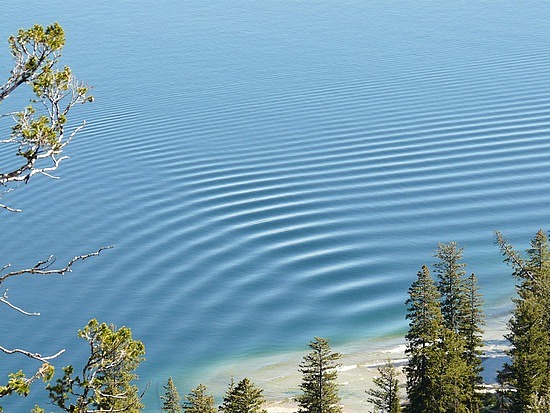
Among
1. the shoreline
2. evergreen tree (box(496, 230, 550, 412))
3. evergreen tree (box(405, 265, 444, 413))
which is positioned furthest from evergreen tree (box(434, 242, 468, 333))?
the shoreline

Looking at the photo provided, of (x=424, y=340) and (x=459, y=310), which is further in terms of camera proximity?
(x=459, y=310)

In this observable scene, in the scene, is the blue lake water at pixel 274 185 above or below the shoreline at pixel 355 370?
above

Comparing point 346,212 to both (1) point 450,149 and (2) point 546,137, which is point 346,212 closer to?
(1) point 450,149

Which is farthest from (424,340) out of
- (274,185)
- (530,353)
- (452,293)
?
(274,185)

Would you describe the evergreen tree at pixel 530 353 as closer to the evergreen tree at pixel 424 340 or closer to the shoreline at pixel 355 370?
the evergreen tree at pixel 424 340

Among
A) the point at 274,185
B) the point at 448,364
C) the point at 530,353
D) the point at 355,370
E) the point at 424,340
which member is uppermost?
the point at 274,185

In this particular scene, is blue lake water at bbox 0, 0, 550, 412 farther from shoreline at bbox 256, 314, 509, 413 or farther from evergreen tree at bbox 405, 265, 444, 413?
evergreen tree at bbox 405, 265, 444, 413

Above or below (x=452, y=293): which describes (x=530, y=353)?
below

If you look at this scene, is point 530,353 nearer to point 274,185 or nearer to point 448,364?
point 448,364

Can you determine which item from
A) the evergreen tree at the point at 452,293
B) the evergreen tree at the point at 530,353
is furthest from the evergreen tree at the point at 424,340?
the evergreen tree at the point at 530,353
